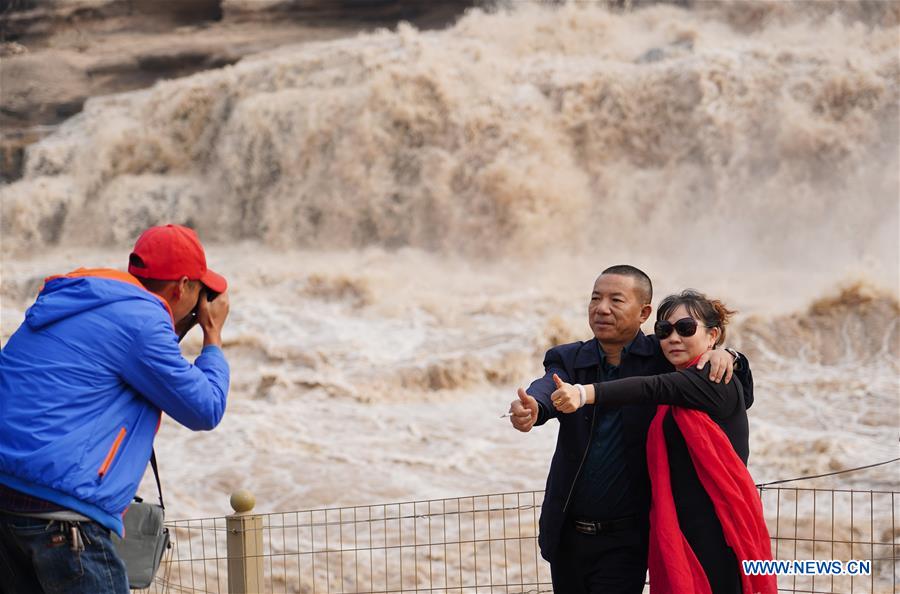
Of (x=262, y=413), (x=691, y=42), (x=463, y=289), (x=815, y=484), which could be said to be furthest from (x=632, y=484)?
(x=691, y=42)

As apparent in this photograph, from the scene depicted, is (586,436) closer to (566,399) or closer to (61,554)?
(566,399)

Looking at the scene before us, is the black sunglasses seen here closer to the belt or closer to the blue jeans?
the belt

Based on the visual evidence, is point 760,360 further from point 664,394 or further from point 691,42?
point 664,394

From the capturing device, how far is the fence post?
2.98 meters

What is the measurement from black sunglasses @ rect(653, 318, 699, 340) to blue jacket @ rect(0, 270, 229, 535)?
3.40ft

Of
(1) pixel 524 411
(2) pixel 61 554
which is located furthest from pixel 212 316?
(1) pixel 524 411

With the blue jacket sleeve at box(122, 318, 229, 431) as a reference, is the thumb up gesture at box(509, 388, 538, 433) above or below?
below

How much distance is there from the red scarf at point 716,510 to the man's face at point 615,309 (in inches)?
10.3

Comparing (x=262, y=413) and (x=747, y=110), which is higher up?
(x=747, y=110)

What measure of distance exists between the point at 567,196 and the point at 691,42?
2706mm

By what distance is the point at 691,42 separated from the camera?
540 inches

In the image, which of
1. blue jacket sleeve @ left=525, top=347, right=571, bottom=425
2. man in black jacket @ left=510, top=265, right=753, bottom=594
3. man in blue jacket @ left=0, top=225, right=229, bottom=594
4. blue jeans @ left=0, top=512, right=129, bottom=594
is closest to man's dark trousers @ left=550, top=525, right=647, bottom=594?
man in black jacket @ left=510, top=265, right=753, bottom=594

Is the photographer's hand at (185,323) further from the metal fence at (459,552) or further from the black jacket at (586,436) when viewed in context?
the metal fence at (459,552)

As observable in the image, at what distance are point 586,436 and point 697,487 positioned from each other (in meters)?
0.28
